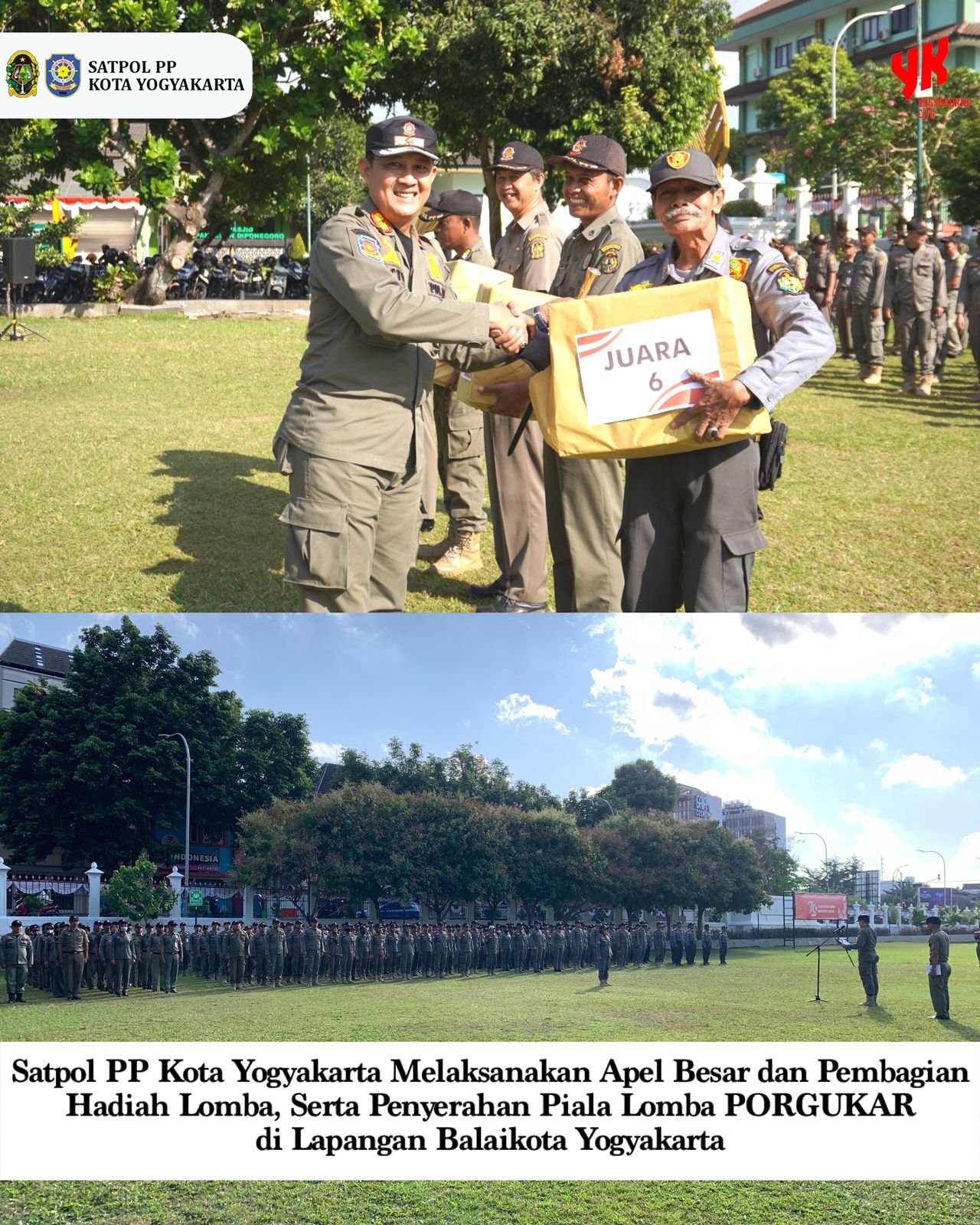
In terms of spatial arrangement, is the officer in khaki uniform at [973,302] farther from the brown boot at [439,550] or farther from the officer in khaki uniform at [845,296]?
the brown boot at [439,550]

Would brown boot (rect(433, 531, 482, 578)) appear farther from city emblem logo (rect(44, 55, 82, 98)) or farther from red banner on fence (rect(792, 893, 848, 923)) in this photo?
city emblem logo (rect(44, 55, 82, 98))

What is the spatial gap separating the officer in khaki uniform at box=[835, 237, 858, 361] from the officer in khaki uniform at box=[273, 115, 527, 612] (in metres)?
14.3

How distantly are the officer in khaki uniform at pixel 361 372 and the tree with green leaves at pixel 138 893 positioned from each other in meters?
1.25

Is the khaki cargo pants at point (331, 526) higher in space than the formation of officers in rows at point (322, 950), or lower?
higher

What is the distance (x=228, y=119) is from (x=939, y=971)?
28.8 m

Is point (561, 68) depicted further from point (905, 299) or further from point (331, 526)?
point (331, 526)

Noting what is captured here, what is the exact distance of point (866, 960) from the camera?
332 centimetres

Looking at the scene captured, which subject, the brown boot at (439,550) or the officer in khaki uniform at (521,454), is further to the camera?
the brown boot at (439,550)

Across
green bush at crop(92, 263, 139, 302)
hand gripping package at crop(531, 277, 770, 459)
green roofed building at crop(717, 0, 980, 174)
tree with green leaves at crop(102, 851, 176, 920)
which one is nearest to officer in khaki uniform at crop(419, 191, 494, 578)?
A: hand gripping package at crop(531, 277, 770, 459)

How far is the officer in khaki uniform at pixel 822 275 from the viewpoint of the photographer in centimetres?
2028

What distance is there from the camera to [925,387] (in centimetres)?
1581

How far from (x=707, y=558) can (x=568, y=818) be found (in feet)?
3.78

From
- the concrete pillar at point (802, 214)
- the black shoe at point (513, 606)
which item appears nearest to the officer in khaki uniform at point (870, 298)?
the black shoe at point (513, 606)

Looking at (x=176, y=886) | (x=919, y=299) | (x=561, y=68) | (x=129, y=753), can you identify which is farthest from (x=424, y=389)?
(x=561, y=68)
